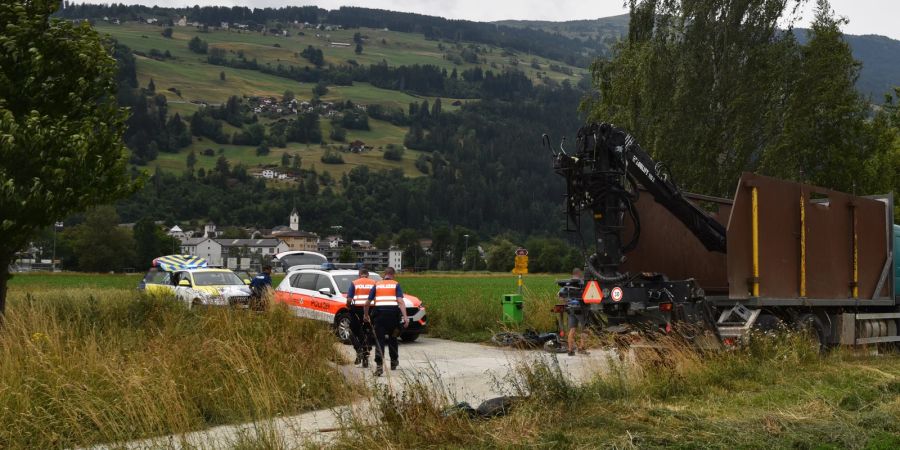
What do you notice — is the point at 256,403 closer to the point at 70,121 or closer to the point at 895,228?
the point at 70,121

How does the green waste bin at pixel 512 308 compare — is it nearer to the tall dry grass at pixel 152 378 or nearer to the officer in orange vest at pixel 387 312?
the officer in orange vest at pixel 387 312

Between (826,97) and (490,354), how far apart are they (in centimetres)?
1760

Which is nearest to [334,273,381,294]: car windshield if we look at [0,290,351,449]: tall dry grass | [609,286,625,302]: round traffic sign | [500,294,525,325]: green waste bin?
[500,294,525,325]: green waste bin

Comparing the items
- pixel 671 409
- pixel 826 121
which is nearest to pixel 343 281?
pixel 671 409

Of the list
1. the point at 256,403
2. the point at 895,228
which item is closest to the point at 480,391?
the point at 256,403

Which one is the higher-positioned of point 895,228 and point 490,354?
point 895,228

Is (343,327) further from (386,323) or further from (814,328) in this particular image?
(814,328)

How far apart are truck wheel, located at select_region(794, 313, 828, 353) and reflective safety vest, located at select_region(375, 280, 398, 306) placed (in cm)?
687

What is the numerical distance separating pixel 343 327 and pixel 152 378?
10439mm

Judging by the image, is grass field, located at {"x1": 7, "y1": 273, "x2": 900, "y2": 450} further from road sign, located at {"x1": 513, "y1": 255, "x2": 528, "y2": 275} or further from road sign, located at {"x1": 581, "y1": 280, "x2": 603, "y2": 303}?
road sign, located at {"x1": 513, "y1": 255, "x2": 528, "y2": 275}

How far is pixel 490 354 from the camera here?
17.3 meters

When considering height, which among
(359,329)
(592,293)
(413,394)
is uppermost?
(413,394)

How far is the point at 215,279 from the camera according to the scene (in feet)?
84.0

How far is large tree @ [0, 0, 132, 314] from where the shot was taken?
13789 mm
